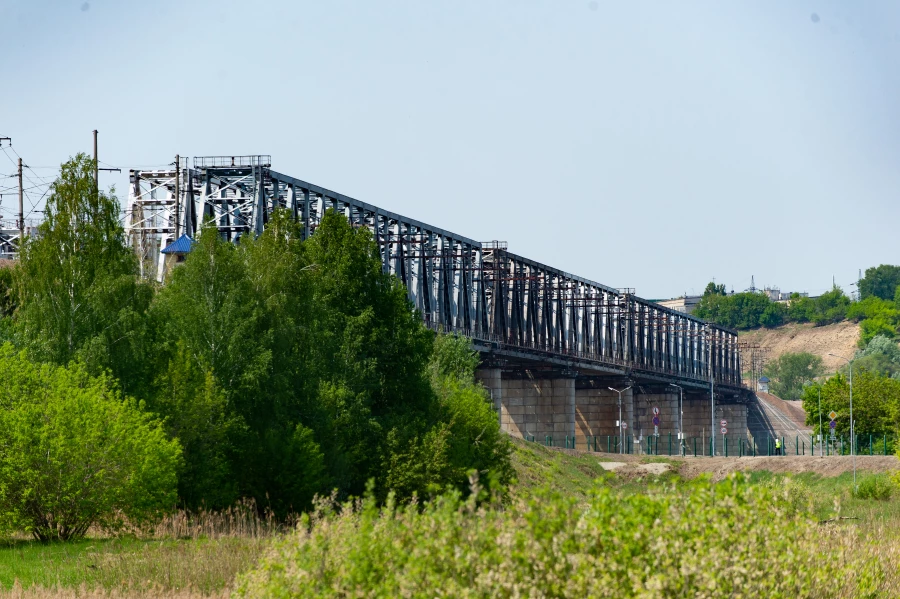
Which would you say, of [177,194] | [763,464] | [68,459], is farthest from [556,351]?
[68,459]

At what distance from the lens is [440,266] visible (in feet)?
378

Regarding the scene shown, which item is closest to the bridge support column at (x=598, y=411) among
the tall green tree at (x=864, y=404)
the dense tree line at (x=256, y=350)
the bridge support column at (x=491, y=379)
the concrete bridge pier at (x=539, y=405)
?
the concrete bridge pier at (x=539, y=405)

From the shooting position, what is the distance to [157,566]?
27.5m

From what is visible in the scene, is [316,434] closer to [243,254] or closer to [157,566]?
[243,254]

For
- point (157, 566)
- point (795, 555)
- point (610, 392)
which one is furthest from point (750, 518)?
point (610, 392)

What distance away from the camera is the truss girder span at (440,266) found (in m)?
86.1

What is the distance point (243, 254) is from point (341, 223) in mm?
5552

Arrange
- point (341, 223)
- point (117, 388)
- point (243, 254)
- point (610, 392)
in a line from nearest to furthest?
point (117, 388) → point (243, 254) → point (341, 223) → point (610, 392)

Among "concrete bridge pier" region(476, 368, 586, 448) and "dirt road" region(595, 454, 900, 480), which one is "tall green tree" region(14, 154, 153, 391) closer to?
"dirt road" region(595, 454, 900, 480)

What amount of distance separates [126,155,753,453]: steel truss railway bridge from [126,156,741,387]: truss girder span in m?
0.15

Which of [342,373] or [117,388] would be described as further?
[342,373]

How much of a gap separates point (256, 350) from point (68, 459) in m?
11.3

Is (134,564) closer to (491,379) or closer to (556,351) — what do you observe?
(491,379)

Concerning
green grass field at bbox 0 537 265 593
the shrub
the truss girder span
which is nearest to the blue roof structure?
the truss girder span
